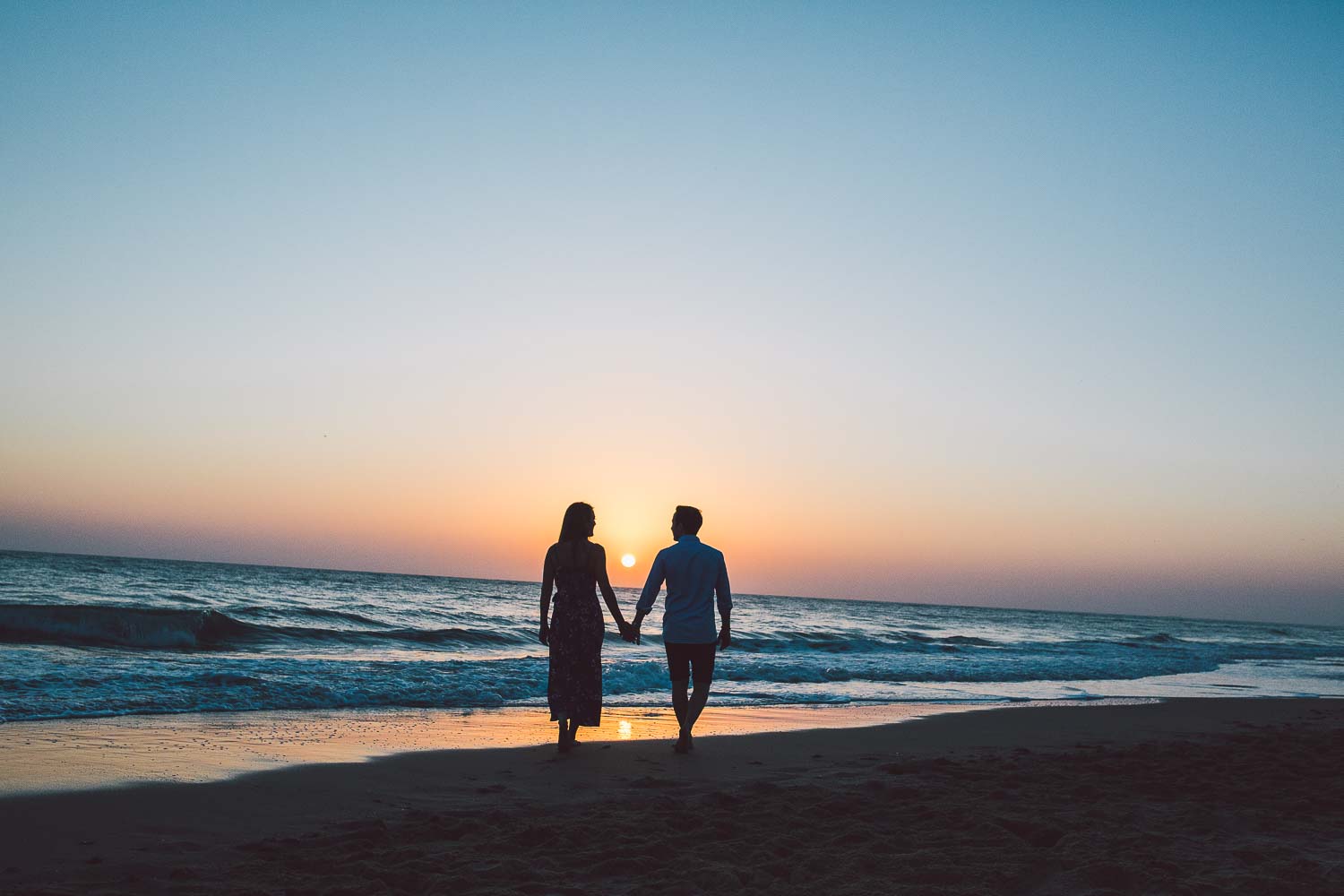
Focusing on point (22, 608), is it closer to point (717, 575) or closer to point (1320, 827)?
point (717, 575)

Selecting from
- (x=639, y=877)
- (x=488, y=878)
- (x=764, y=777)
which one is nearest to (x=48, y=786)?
(x=488, y=878)

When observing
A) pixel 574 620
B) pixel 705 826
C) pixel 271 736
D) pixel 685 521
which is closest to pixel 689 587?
pixel 685 521

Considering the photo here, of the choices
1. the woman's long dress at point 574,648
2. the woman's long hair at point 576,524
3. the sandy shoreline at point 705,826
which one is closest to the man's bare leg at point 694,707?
the sandy shoreline at point 705,826

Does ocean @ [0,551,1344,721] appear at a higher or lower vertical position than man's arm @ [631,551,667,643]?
lower

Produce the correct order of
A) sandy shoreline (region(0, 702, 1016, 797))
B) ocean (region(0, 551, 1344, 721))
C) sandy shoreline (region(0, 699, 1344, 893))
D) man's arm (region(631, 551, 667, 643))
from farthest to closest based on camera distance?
ocean (region(0, 551, 1344, 721)) < man's arm (region(631, 551, 667, 643)) < sandy shoreline (region(0, 702, 1016, 797)) < sandy shoreline (region(0, 699, 1344, 893))

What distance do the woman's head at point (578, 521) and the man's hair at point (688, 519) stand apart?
2.23 feet

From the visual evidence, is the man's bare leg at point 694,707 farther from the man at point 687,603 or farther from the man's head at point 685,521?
the man's head at point 685,521

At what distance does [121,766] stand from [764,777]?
4.14m

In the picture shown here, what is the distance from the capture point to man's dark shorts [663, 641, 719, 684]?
22.3ft

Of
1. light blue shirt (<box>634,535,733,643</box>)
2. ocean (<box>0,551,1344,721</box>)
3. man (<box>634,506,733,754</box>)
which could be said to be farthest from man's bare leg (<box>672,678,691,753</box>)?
ocean (<box>0,551,1344,721</box>)

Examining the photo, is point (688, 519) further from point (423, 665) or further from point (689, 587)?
point (423, 665)

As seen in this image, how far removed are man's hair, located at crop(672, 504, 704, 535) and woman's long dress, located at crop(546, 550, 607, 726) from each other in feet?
2.62

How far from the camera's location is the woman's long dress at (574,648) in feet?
22.1

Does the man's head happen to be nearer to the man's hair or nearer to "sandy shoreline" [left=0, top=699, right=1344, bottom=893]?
the man's hair
